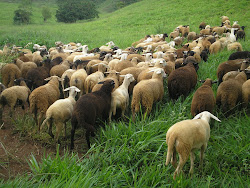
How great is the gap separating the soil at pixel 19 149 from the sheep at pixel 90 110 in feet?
1.39

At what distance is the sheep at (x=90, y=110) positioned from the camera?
14.3 ft

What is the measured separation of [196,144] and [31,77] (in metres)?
5.42

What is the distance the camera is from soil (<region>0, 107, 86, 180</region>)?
12.5 ft

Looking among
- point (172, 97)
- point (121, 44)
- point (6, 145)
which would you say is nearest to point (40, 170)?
point (6, 145)

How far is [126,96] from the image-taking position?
569 cm

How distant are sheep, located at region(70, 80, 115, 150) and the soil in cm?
42

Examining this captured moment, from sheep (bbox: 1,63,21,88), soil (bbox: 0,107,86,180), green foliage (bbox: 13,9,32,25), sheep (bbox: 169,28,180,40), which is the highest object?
green foliage (bbox: 13,9,32,25)

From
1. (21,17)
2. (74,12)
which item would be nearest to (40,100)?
(21,17)

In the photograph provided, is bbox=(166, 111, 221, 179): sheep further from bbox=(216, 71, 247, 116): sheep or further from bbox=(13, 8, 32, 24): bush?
bbox=(13, 8, 32, 24): bush

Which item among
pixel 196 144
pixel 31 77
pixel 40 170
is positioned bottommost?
pixel 40 170

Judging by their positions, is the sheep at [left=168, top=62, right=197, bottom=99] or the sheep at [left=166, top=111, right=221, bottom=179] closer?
the sheep at [left=166, top=111, right=221, bottom=179]

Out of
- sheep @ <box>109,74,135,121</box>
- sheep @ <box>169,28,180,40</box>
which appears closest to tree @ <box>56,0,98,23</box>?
sheep @ <box>169,28,180,40</box>

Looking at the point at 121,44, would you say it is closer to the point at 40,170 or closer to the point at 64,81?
the point at 64,81

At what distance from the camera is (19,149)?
4.46m
